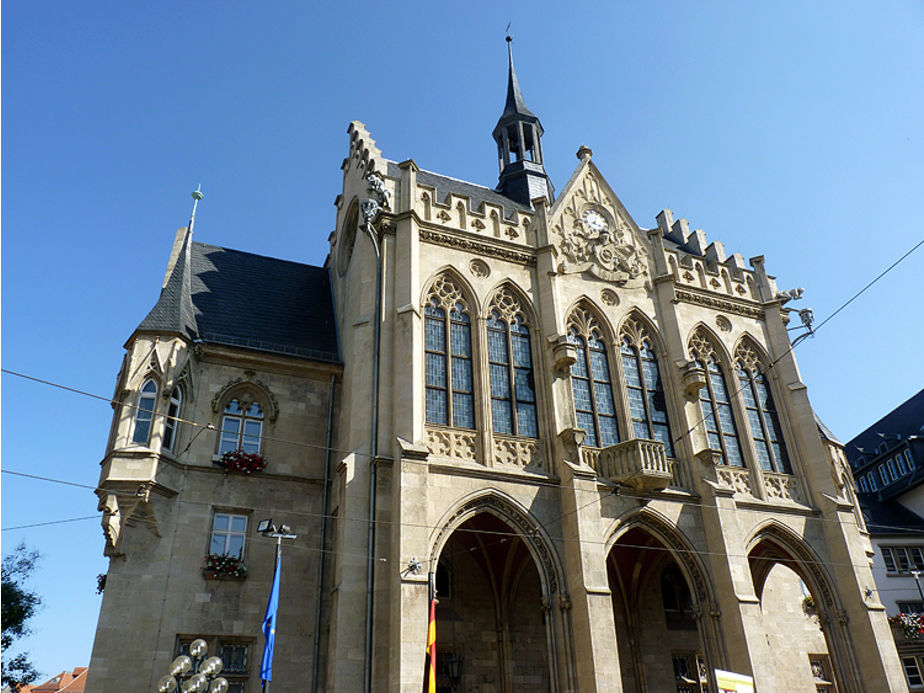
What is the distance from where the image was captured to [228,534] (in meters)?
17.8

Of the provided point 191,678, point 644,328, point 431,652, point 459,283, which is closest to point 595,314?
point 644,328

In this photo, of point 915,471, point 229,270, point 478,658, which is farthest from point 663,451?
point 915,471

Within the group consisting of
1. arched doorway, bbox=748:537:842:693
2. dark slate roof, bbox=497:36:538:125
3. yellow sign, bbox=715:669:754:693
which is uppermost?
dark slate roof, bbox=497:36:538:125

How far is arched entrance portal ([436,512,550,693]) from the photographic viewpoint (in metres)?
19.0

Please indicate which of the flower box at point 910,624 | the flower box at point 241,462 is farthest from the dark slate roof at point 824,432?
the flower box at point 241,462

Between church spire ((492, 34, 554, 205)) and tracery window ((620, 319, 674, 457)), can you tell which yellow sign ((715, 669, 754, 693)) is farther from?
church spire ((492, 34, 554, 205))

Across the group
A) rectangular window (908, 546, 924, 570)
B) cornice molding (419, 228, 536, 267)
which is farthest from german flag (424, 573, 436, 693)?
rectangular window (908, 546, 924, 570)

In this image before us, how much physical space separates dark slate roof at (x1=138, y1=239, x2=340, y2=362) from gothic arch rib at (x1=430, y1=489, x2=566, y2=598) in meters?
6.39

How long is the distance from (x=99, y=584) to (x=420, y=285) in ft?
36.4

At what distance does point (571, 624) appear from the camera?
16.8m

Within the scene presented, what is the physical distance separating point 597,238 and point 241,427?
12.7 meters

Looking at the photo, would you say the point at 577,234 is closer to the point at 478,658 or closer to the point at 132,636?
the point at 478,658

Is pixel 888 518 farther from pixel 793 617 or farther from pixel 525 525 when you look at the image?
pixel 525 525

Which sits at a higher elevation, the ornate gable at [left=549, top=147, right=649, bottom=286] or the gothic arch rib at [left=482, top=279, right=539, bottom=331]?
the ornate gable at [left=549, top=147, right=649, bottom=286]
